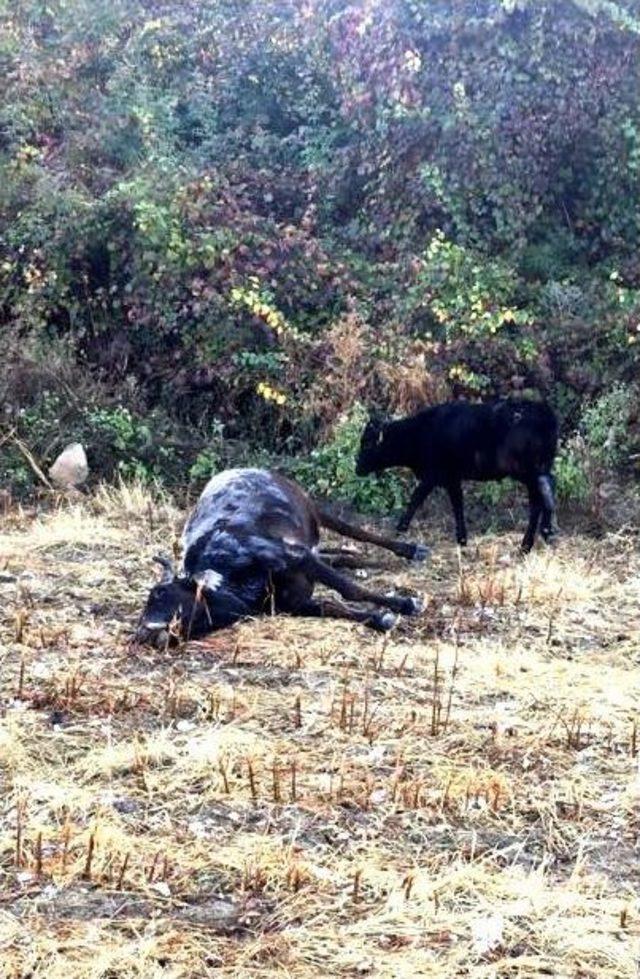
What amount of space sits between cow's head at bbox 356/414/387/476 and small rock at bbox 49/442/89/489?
2719 millimetres

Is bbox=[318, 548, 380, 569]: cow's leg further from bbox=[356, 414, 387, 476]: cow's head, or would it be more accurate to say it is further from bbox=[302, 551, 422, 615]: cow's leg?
bbox=[356, 414, 387, 476]: cow's head

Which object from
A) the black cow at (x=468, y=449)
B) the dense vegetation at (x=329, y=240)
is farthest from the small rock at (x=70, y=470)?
the black cow at (x=468, y=449)

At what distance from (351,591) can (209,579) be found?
3.24 feet

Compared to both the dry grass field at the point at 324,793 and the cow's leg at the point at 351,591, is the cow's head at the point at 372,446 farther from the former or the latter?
the cow's leg at the point at 351,591

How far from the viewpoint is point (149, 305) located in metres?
12.4

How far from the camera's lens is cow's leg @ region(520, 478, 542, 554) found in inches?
359

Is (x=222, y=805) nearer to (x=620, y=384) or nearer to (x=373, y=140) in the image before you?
(x=620, y=384)

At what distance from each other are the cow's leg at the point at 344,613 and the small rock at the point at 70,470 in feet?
14.4

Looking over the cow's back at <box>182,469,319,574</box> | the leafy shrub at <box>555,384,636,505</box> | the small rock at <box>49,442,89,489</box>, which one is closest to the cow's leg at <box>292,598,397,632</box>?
the cow's back at <box>182,469,319,574</box>

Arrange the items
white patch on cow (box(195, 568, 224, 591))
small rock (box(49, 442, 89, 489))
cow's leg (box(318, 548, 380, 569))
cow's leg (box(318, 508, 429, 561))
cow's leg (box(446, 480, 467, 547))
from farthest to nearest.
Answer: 1. small rock (box(49, 442, 89, 489))
2. cow's leg (box(446, 480, 467, 547))
3. cow's leg (box(318, 508, 429, 561))
4. cow's leg (box(318, 548, 380, 569))
5. white patch on cow (box(195, 568, 224, 591))

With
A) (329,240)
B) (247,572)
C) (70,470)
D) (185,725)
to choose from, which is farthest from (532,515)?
(329,240)

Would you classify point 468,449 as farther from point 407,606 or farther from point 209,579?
point 209,579

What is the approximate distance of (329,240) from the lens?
43.2 feet

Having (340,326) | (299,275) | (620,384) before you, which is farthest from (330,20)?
(620,384)
